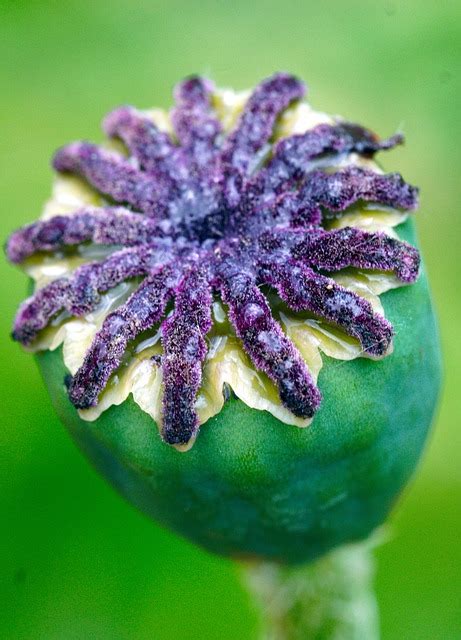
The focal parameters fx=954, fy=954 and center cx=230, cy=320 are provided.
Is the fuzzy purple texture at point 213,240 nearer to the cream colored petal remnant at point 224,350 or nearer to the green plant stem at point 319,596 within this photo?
the cream colored petal remnant at point 224,350

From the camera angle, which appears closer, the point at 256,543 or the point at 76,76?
the point at 256,543

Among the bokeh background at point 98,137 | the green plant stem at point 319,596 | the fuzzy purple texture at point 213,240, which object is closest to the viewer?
the fuzzy purple texture at point 213,240

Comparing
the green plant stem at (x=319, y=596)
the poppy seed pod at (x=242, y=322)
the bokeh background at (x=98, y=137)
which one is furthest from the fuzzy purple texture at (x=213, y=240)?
the bokeh background at (x=98, y=137)

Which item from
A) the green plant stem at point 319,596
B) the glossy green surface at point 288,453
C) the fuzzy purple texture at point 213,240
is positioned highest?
the fuzzy purple texture at point 213,240

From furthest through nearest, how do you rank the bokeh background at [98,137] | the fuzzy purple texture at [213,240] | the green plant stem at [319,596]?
the bokeh background at [98,137] → the green plant stem at [319,596] → the fuzzy purple texture at [213,240]

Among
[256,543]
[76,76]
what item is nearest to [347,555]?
[256,543]

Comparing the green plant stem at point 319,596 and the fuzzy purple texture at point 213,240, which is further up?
the fuzzy purple texture at point 213,240

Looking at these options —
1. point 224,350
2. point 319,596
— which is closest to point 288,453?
point 224,350

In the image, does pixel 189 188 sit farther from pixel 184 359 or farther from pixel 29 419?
pixel 29 419
